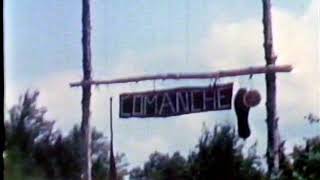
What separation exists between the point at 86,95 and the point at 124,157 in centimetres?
21

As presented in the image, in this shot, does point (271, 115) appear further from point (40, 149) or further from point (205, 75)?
point (40, 149)

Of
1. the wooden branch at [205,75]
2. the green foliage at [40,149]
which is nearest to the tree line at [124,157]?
the green foliage at [40,149]

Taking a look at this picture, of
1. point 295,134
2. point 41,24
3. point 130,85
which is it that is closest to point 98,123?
point 130,85

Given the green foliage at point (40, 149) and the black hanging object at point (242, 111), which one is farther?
the green foliage at point (40, 149)

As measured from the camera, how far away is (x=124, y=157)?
2.84 m

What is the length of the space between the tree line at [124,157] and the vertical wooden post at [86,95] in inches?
0.7

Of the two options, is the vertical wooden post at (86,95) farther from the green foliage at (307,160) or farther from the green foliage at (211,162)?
the green foliage at (307,160)

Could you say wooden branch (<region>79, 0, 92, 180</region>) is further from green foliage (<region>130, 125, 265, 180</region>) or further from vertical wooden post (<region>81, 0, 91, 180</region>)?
green foliage (<region>130, 125, 265, 180</region>)

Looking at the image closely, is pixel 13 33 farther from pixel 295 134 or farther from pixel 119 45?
pixel 295 134

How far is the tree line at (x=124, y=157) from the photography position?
9.01 ft

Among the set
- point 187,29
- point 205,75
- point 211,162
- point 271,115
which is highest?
point 187,29

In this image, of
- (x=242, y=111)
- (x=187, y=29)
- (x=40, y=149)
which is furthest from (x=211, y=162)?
(x=40, y=149)

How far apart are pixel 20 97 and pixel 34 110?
0.18 feet

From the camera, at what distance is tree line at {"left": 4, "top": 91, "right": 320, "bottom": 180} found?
9.01ft
